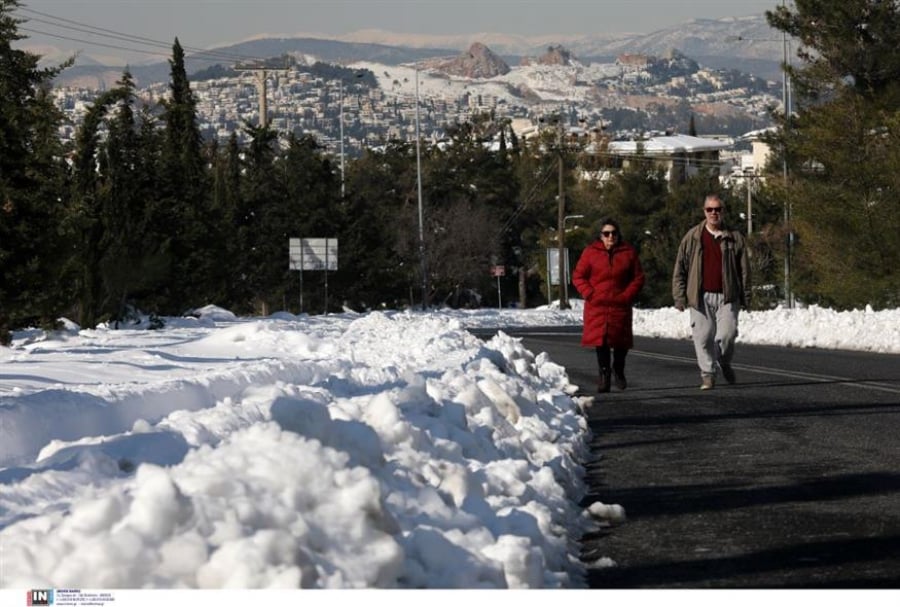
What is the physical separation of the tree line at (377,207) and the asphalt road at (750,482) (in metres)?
19.4

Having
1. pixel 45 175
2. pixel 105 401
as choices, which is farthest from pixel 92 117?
pixel 105 401

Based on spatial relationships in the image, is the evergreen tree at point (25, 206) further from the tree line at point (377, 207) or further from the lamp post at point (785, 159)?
the lamp post at point (785, 159)

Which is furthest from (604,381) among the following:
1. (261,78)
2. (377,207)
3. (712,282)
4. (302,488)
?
(377,207)

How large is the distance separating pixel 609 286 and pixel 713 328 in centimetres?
117

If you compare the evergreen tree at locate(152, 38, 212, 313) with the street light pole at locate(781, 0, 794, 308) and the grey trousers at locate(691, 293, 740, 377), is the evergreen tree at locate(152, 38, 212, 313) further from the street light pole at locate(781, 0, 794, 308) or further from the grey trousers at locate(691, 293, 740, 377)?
the grey trousers at locate(691, 293, 740, 377)

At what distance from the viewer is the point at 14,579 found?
5746mm

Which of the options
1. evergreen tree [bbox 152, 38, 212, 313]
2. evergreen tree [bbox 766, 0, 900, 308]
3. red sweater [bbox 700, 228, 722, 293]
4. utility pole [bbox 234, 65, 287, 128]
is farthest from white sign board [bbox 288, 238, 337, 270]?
red sweater [bbox 700, 228, 722, 293]

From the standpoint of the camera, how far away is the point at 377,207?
112 m

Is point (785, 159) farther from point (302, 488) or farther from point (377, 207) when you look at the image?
point (302, 488)

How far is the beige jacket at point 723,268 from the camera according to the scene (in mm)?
18234

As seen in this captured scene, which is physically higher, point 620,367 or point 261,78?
point 261,78

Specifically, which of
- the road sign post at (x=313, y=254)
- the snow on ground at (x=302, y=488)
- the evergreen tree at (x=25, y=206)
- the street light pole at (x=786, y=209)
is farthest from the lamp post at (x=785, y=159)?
the snow on ground at (x=302, y=488)
